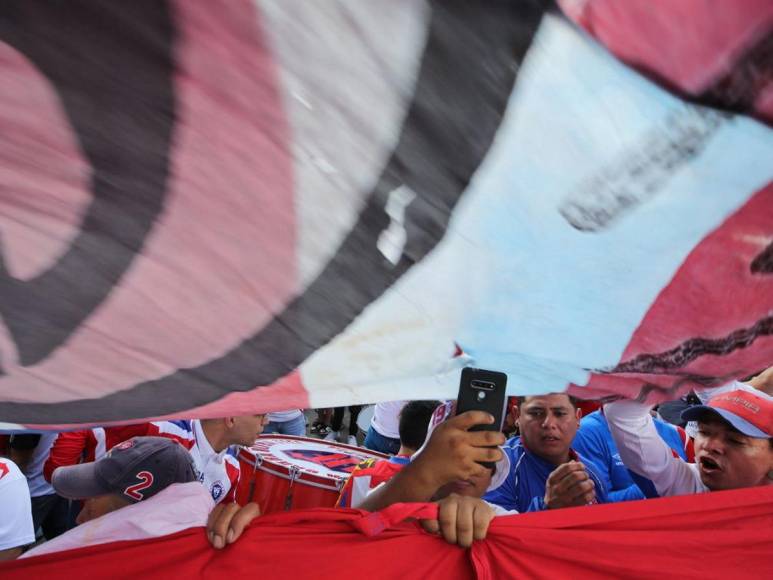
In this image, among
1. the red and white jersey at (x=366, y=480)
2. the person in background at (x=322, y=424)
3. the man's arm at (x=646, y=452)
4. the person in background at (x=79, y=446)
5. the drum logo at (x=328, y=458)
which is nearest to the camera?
the man's arm at (x=646, y=452)

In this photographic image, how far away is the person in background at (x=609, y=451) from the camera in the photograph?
2.54m

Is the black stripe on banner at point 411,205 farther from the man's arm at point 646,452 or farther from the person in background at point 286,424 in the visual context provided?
the person in background at point 286,424

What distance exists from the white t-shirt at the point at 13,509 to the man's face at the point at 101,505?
471mm

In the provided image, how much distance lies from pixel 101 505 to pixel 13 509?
590 mm

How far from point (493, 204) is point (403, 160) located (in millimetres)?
162

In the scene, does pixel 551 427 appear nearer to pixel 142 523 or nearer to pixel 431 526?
pixel 431 526

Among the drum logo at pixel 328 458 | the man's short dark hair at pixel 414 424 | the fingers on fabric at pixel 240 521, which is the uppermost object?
the man's short dark hair at pixel 414 424

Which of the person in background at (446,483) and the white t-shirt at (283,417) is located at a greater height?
the white t-shirt at (283,417)

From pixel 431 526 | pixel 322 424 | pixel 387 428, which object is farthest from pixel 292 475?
pixel 322 424

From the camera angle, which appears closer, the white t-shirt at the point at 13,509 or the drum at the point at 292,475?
the white t-shirt at the point at 13,509

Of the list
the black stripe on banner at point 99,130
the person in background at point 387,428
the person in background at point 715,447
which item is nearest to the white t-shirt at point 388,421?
the person in background at point 387,428

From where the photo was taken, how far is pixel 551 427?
255 cm

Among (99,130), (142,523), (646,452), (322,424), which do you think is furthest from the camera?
(322,424)

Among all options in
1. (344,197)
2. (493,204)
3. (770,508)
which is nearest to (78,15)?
(344,197)
